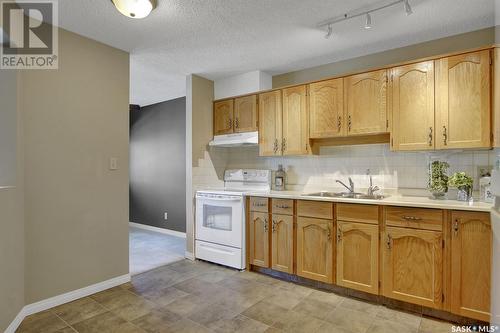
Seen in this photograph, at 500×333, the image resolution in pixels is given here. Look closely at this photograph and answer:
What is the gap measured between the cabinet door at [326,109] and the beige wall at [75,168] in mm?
2012

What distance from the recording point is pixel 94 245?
8.89 ft

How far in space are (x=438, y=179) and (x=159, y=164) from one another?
442 cm

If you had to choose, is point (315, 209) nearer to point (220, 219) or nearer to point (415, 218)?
point (415, 218)

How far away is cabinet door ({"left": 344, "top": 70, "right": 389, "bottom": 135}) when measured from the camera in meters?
2.67

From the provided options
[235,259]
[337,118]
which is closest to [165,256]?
[235,259]

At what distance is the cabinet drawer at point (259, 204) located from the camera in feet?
10.3

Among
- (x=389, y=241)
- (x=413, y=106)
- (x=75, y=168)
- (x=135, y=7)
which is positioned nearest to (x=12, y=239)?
(x=75, y=168)

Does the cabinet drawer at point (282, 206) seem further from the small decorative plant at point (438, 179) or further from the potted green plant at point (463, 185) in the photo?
the potted green plant at point (463, 185)

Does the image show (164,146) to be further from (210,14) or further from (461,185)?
(461,185)

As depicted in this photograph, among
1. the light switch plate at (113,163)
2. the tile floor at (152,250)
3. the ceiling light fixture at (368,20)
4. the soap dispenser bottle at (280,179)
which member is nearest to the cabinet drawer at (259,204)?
the soap dispenser bottle at (280,179)

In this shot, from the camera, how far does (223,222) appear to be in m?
3.41

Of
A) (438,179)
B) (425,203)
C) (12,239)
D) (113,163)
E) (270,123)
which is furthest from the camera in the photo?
(270,123)

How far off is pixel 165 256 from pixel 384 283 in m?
2.70

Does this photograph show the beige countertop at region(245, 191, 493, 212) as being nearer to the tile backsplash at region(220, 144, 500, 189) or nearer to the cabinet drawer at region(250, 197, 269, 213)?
the tile backsplash at region(220, 144, 500, 189)
